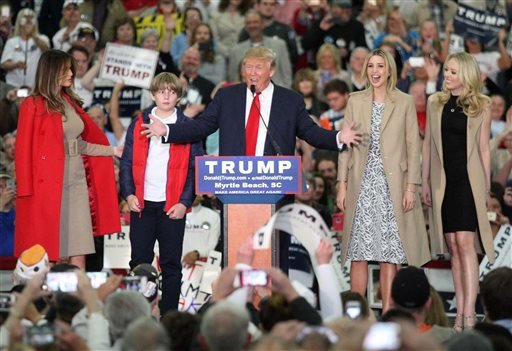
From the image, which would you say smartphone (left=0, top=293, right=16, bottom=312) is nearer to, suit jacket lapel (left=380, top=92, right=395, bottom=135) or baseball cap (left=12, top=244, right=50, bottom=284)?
baseball cap (left=12, top=244, right=50, bottom=284)

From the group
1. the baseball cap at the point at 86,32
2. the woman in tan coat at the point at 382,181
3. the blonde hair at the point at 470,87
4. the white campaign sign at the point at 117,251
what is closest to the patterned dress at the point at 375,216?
the woman in tan coat at the point at 382,181

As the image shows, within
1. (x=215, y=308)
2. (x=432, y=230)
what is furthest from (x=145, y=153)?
(x=215, y=308)

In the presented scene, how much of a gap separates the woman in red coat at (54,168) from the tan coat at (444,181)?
2.19 meters

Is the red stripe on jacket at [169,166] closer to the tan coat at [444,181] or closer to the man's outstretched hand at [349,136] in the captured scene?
the man's outstretched hand at [349,136]

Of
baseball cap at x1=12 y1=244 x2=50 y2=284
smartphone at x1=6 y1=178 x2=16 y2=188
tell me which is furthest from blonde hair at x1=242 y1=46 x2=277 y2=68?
smartphone at x1=6 y1=178 x2=16 y2=188

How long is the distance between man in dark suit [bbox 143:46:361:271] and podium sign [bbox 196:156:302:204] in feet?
2.06

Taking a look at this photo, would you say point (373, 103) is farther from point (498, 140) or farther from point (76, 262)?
point (498, 140)

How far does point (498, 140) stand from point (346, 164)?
4.06 metres

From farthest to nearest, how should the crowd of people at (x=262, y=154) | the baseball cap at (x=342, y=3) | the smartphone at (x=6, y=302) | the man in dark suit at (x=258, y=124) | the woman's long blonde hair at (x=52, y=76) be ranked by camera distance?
1. the baseball cap at (x=342, y=3)
2. the woman's long blonde hair at (x=52, y=76)
3. the man in dark suit at (x=258, y=124)
4. the smartphone at (x=6, y=302)
5. the crowd of people at (x=262, y=154)

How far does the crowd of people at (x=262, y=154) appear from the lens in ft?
21.4

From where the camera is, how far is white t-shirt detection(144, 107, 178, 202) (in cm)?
915

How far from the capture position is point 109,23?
613 inches

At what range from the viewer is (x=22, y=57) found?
14.8 meters

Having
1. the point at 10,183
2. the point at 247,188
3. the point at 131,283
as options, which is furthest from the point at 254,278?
the point at 10,183
